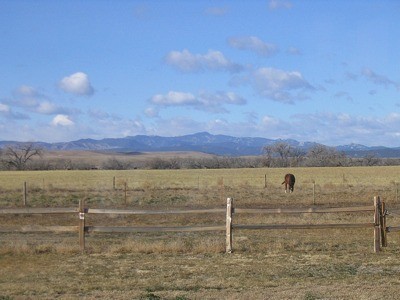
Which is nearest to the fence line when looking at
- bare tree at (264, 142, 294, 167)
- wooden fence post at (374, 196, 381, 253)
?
wooden fence post at (374, 196, 381, 253)

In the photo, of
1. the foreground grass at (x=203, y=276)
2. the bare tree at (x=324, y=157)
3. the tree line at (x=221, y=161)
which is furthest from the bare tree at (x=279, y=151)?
the foreground grass at (x=203, y=276)

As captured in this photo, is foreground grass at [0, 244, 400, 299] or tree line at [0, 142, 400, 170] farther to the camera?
tree line at [0, 142, 400, 170]

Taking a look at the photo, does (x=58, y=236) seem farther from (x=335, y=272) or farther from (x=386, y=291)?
Answer: (x=386, y=291)

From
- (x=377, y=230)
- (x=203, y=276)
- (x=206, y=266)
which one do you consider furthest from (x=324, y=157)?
(x=203, y=276)

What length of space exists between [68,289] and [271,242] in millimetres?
7596

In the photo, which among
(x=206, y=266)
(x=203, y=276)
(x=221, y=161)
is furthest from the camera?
(x=221, y=161)

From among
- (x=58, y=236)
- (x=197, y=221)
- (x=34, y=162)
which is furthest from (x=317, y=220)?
(x=34, y=162)

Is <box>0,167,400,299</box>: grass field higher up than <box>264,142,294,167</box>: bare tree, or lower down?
lower down


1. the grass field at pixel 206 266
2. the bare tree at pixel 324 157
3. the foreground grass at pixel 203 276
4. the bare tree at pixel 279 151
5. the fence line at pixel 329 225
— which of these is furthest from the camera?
the bare tree at pixel 279 151

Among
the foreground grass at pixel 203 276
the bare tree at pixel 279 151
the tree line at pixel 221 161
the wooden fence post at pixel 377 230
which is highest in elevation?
the bare tree at pixel 279 151

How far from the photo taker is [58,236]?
61.4ft

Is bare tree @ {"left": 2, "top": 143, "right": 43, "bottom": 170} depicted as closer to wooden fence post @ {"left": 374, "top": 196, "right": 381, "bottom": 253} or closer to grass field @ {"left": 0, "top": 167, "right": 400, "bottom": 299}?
grass field @ {"left": 0, "top": 167, "right": 400, "bottom": 299}

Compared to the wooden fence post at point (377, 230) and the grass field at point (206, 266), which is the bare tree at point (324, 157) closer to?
the grass field at point (206, 266)

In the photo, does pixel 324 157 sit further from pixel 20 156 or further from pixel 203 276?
pixel 203 276
